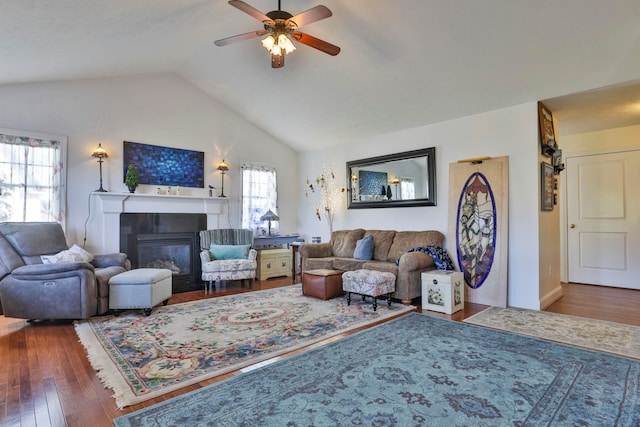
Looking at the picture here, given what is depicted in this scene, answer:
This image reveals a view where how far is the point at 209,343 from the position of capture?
9.95 feet

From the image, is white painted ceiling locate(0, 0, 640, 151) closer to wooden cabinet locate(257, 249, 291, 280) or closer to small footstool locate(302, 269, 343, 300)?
small footstool locate(302, 269, 343, 300)

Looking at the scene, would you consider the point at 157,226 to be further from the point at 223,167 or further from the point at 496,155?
the point at 496,155

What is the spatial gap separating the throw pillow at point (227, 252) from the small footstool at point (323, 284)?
4.85 feet

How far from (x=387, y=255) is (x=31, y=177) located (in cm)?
507

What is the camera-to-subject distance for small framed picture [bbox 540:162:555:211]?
13.8 feet

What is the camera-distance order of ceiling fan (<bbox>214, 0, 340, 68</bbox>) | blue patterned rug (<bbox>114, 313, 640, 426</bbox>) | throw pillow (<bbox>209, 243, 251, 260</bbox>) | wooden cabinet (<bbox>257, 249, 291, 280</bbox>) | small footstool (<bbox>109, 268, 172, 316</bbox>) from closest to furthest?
blue patterned rug (<bbox>114, 313, 640, 426</bbox>), ceiling fan (<bbox>214, 0, 340, 68</bbox>), small footstool (<bbox>109, 268, 172, 316</bbox>), throw pillow (<bbox>209, 243, 251, 260</bbox>), wooden cabinet (<bbox>257, 249, 291, 280</bbox>)

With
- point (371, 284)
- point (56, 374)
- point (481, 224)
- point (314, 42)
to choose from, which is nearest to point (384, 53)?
point (314, 42)

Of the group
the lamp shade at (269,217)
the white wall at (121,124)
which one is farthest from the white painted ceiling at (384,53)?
the lamp shade at (269,217)

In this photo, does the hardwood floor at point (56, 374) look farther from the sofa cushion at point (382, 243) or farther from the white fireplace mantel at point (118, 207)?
the white fireplace mantel at point (118, 207)

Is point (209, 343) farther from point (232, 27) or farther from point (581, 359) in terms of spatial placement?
point (232, 27)

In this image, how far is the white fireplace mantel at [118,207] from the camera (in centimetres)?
504

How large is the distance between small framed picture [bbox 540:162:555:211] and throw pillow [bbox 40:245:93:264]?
569 centimetres

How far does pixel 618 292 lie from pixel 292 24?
231 inches

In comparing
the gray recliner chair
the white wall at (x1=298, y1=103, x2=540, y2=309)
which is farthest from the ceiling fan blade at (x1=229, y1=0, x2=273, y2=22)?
the white wall at (x1=298, y1=103, x2=540, y2=309)
